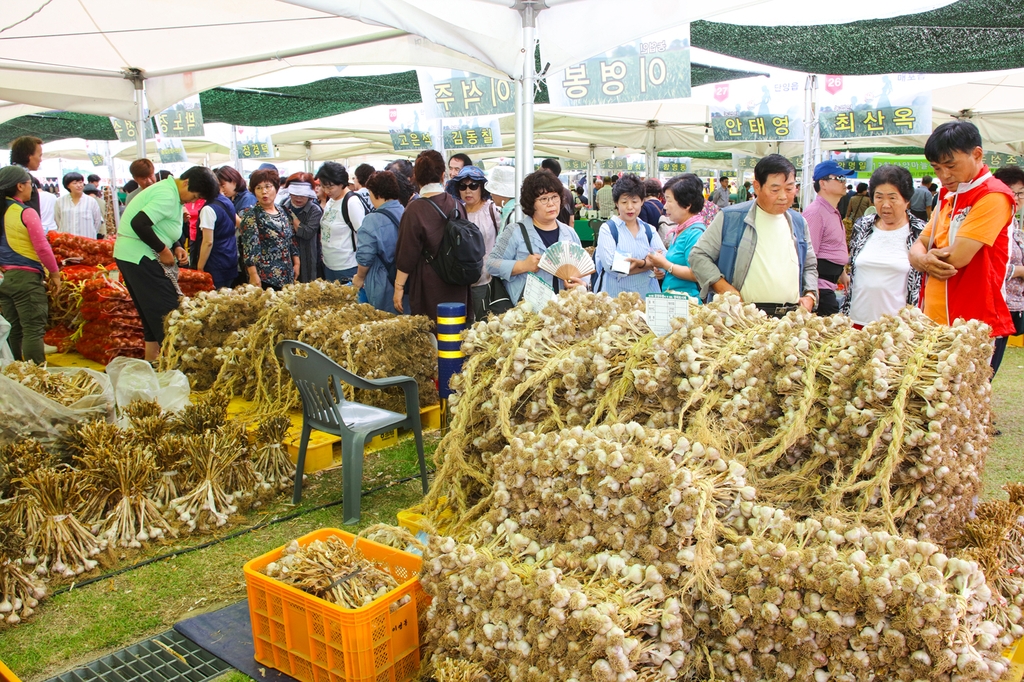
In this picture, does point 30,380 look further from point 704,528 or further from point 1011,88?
point 1011,88

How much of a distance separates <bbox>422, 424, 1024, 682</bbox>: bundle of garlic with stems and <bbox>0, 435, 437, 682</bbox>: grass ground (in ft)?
3.40

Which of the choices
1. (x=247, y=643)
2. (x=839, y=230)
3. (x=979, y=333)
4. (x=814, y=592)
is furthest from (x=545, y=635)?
(x=839, y=230)

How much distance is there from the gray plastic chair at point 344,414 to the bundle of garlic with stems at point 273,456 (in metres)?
0.17

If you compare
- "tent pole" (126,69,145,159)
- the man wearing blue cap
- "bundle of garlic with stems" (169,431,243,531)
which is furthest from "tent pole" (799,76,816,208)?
"tent pole" (126,69,145,159)

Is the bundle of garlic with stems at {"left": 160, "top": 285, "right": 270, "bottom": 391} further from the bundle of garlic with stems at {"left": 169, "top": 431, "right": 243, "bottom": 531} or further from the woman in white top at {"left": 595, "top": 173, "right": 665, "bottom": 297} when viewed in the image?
the woman in white top at {"left": 595, "top": 173, "right": 665, "bottom": 297}

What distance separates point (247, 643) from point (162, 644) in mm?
313

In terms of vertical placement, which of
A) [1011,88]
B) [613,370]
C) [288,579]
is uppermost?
[1011,88]

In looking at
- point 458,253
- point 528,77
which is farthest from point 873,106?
point 458,253

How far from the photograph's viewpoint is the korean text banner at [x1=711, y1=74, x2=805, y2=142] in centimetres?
750

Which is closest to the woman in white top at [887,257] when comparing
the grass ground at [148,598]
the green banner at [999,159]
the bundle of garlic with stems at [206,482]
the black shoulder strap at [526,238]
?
the black shoulder strap at [526,238]

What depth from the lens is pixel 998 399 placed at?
18.2ft

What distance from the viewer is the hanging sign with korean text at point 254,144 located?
1306 centimetres

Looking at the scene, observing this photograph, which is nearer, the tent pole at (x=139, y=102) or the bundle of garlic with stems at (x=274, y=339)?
the bundle of garlic with stems at (x=274, y=339)

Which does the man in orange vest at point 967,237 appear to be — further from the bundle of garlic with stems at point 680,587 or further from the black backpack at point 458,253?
the black backpack at point 458,253
